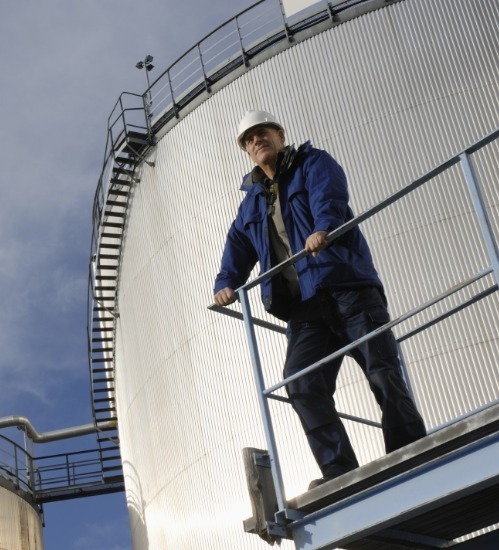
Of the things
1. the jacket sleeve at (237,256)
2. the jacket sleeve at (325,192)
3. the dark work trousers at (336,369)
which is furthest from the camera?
the jacket sleeve at (237,256)

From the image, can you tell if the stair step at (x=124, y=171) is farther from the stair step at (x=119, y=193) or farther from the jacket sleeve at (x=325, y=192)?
the jacket sleeve at (x=325, y=192)

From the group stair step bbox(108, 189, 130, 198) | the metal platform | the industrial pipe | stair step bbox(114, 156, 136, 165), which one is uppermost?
stair step bbox(114, 156, 136, 165)

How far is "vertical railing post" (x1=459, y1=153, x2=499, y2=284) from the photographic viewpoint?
5.29 meters

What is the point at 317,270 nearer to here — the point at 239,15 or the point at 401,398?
the point at 401,398

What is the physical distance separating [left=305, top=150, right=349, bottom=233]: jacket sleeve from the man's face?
11.7 inches

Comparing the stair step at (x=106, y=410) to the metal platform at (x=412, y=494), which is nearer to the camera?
the metal platform at (x=412, y=494)

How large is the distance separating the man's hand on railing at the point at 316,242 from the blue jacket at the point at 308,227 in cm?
11

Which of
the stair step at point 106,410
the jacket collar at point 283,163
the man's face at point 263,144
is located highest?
the stair step at point 106,410

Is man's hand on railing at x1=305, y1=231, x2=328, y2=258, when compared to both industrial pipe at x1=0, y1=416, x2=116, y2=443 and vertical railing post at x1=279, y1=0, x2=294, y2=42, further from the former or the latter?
industrial pipe at x1=0, y1=416, x2=116, y2=443

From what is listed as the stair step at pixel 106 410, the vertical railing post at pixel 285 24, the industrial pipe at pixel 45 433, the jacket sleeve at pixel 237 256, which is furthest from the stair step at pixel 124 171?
the jacket sleeve at pixel 237 256

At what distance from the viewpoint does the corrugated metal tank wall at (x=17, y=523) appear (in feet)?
81.0

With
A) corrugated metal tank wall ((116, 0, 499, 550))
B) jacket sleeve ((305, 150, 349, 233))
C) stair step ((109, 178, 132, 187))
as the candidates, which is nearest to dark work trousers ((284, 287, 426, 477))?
jacket sleeve ((305, 150, 349, 233))

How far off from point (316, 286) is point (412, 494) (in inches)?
61.7

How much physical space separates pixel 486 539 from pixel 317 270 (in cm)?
205
